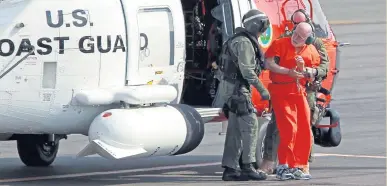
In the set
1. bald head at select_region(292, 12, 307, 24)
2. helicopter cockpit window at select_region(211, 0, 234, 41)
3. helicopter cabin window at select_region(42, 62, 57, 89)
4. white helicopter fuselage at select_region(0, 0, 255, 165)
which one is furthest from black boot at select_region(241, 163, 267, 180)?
helicopter cabin window at select_region(42, 62, 57, 89)

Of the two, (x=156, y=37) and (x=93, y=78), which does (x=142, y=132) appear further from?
(x=156, y=37)

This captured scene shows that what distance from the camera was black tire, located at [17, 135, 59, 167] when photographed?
49.5ft

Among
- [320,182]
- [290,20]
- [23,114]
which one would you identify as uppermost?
[290,20]

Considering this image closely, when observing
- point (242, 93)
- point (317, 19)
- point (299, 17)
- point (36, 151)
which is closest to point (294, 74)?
point (242, 93)

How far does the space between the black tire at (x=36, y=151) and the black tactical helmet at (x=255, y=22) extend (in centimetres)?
324

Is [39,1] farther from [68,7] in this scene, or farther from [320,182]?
[320,182]

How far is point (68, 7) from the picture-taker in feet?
42.2

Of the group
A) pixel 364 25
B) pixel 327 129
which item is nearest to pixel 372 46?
pixel 364 25

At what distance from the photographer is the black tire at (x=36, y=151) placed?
49.5ft

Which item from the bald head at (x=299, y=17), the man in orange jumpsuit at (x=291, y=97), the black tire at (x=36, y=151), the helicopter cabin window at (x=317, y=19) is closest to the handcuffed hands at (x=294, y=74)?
the man in orange jumpsuit at (x=291, y=97)

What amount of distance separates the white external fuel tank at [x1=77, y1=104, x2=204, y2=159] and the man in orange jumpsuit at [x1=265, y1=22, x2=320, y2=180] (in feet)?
2.93

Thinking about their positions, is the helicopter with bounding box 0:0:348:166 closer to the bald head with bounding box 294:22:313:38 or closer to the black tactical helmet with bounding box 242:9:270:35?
the black tactical helmet with bounding box 242:9:270:35

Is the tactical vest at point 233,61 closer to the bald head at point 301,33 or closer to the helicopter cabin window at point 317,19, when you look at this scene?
the bald head at point 301,33

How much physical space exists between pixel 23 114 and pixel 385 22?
81.5 feet
